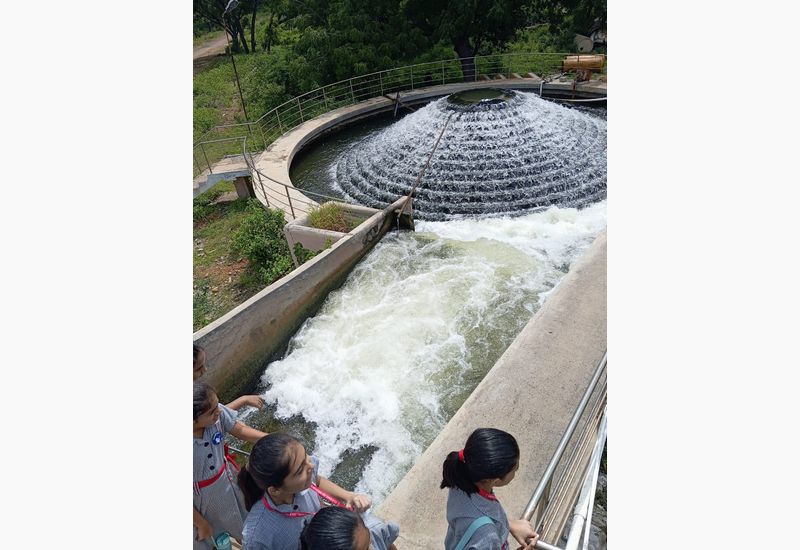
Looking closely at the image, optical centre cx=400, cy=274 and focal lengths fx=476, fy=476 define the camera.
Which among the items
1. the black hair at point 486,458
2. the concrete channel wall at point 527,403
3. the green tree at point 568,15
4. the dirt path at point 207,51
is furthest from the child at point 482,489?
the dirt path at point 207,51

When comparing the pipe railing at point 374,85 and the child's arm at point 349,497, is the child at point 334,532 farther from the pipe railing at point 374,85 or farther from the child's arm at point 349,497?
the pipe railing at point 374,85

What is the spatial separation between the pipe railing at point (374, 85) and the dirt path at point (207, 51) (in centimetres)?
1157

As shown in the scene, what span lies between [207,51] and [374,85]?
1752 centimetres

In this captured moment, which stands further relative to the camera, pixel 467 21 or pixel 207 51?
pixel 207 51

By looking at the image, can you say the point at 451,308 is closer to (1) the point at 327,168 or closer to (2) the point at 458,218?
(2) the point at 458,218

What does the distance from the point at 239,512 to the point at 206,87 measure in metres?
20.0

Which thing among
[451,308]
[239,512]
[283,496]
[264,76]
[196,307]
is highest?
[264,76]

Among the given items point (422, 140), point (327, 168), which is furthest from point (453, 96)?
point (327, 168)

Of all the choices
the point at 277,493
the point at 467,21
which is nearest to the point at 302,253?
the point at 277,493

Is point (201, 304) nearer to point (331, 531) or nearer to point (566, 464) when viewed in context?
point (566, 464)

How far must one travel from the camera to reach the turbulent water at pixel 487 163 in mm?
9336

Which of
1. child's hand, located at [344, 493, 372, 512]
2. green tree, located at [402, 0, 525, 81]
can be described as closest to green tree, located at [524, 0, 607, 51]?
green tree, located at [402, 0, 525, 81]

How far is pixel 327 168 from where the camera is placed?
1180 centimetres

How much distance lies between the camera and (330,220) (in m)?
7.25
